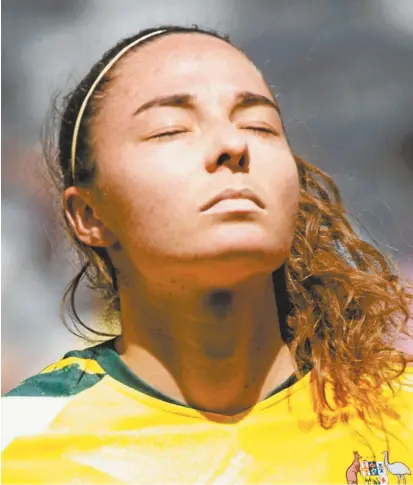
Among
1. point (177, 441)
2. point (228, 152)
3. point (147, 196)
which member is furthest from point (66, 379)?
point (228, 152)

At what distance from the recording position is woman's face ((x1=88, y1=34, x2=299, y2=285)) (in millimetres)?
1227

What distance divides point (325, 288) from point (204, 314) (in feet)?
0.97

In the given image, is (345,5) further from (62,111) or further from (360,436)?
(360,436)

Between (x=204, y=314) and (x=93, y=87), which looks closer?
(x=204, y=314)

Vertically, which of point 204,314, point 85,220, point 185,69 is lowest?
point 204,314

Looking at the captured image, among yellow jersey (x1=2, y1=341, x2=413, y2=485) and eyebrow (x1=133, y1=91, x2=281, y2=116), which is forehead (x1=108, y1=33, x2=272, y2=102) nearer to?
eyebrow (x1=133, y1=91, x2=281, y2=116)

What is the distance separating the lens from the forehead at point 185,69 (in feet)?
4.42

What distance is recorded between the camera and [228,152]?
4.10ft

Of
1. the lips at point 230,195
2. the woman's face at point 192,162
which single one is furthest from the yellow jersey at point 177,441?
the lips at point 230,195

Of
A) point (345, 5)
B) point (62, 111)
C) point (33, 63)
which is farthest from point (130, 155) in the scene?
point (345, 5)

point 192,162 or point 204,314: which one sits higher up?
point 192,162

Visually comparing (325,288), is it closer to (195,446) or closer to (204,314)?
(204,314)

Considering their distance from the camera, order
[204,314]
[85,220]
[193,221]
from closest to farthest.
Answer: [193,221]
[204,314]
[85,220]

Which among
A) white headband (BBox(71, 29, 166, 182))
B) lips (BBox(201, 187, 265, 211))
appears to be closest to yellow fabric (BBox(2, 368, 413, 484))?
lips (BBox(201, 187, 265, 211))
